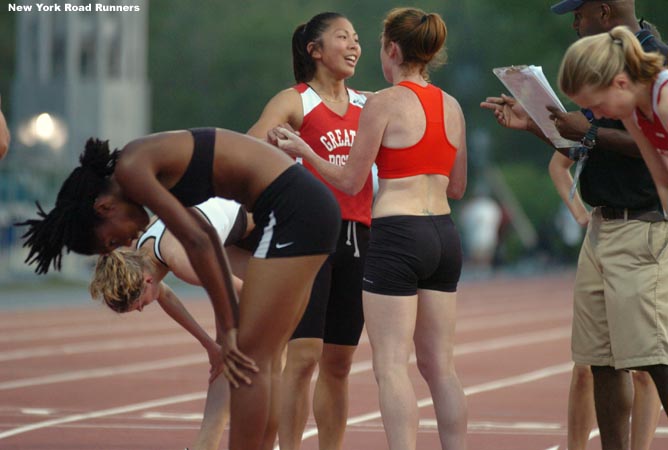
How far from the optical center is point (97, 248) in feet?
19.3

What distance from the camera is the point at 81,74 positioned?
39500 millimetres

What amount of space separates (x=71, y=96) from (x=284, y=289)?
112 feet

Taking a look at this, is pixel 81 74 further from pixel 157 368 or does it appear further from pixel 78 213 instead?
pixel 78 213

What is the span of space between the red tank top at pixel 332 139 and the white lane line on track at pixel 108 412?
294cm

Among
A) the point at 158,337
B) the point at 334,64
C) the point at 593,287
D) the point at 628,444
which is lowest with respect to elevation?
the point at 158,337

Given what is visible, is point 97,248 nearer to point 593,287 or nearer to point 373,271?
point 373,271

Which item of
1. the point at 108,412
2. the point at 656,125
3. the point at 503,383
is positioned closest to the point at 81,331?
the point at 503,383

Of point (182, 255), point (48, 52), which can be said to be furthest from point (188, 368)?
point (48, 52)

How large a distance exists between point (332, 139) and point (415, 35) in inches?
32.6

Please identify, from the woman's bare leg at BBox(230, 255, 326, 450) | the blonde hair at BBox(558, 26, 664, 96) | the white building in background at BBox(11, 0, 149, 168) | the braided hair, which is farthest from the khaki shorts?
the white building in background at BBox(11, 0, 149, 168)

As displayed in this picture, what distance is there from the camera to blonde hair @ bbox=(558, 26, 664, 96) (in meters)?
5.69

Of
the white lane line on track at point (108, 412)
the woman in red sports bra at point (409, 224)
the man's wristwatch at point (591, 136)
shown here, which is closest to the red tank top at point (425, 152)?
the woman in red sports bra at point (409, 224)

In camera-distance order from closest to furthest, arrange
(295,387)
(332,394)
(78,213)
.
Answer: (78,213) → (295,387) → (332,394)

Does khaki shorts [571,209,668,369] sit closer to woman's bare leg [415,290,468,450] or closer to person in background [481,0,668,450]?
person in background [481,0,668,450]
